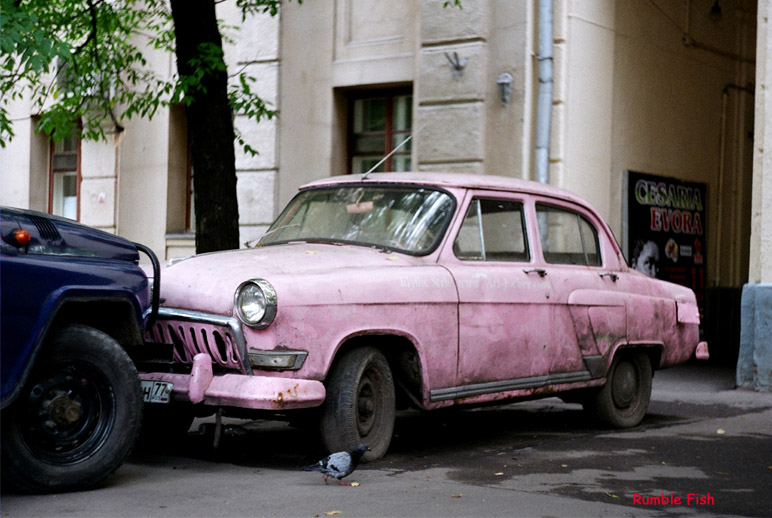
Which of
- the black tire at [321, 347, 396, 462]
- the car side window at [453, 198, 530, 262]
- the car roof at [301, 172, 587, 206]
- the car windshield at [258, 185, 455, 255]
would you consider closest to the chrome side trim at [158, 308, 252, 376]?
the black tire at [321, 347, 396, 462]

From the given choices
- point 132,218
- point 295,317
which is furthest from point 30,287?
point 132,218

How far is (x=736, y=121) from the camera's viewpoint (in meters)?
15.5

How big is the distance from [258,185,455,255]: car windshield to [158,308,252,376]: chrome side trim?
49.5 inches

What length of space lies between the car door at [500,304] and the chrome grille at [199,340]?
1363 millimetres

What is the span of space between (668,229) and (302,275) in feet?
29.0

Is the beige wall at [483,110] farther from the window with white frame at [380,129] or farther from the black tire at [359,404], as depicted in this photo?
the black tire at [359,404]

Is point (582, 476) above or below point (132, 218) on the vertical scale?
below

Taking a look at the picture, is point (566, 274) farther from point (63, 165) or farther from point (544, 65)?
point (63, 165)

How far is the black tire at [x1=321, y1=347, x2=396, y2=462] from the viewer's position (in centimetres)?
636

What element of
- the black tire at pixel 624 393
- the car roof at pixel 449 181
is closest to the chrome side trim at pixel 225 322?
the car roof at pixel 449 181

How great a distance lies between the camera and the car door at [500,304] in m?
7.11

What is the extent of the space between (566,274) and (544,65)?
4.70m

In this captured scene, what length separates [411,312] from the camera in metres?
6.73

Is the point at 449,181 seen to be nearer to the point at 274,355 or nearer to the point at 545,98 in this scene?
the point at 274,355
